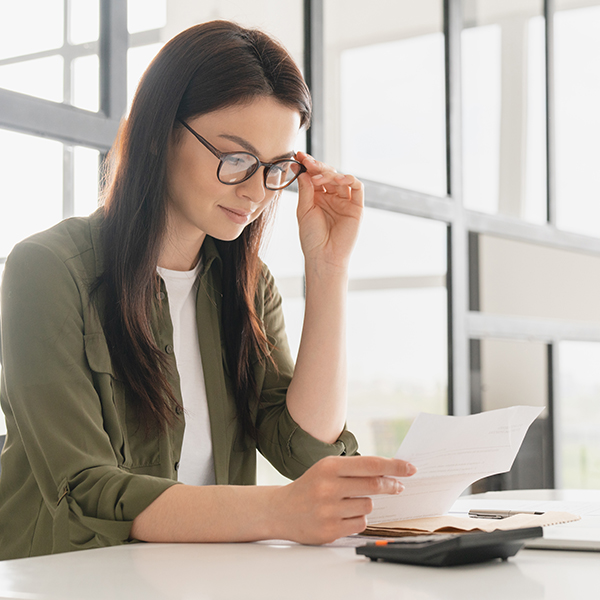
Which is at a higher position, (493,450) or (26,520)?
(493,450)

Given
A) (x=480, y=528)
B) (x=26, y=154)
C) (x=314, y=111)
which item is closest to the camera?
(x=480, y=528)

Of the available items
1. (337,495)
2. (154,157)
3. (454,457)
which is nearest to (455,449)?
(454,457)

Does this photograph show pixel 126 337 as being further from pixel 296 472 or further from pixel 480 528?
pixel 480 528

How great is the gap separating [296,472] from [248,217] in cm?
44

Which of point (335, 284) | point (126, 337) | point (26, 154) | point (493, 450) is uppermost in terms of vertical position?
point (26, 154)

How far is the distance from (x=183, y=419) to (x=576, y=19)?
12.4 feet

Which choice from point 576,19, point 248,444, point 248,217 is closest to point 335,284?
point 248,217

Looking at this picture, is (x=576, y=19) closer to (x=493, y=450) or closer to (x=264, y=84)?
(x=264, y=84)

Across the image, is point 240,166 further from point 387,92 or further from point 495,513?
point 387,92

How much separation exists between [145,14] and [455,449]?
1561 mm

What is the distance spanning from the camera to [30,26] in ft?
5.67

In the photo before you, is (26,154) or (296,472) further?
(26,154)

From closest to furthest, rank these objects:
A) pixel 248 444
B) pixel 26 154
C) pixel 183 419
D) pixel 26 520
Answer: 1. pixel 26 520
2. pixel 183 419
3. pixel 248 444
4. pixel 26 154

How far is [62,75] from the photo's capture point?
179 centimetres
